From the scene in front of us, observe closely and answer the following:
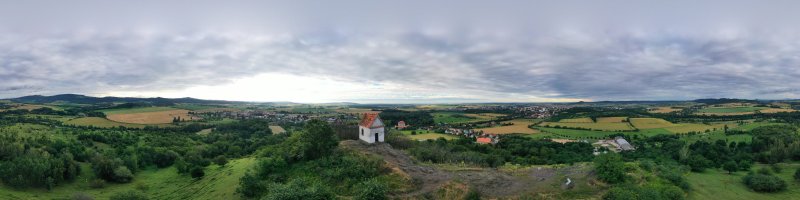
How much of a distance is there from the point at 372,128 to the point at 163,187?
3895 cm

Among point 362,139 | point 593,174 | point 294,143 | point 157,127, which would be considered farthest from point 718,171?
point 157,127

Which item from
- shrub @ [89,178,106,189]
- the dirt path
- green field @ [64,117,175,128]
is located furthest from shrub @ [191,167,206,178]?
green field @ [64,117,175,128]

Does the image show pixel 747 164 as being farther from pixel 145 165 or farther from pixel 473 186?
pixel 145 165

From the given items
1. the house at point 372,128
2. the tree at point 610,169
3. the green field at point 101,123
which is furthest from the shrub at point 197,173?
the green field at point 101,123

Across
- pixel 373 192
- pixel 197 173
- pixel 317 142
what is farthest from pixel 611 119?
pixel 197 173

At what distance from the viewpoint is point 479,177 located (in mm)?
37531

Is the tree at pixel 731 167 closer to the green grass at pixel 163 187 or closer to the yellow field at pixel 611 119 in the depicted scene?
the green grass at pixel 163 187

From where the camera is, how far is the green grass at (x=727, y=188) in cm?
4212

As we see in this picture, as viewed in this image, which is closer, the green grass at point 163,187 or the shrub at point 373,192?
the shrub at point 373,192

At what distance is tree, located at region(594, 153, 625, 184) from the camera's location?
35.2 metres

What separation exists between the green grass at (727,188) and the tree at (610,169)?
32.6 ft

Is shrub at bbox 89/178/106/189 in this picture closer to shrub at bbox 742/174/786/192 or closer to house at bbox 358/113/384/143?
house at bbox 358/113/384/143

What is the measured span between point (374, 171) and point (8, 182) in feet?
166

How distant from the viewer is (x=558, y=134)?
Result: 10606cm
